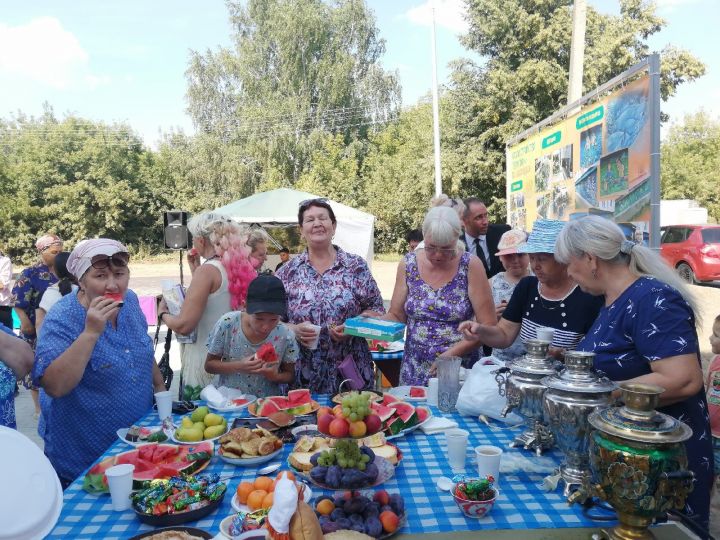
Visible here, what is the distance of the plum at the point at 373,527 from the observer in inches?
56.2

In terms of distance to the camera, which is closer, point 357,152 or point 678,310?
point 678,310

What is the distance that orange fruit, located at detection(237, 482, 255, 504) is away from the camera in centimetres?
164

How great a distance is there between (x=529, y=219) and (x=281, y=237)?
1132 centimetres

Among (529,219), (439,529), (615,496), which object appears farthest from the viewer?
(529,219)

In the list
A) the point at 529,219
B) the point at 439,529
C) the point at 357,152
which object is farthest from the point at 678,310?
the point at 357,152

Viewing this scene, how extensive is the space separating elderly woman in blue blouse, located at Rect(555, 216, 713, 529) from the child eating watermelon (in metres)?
1.54

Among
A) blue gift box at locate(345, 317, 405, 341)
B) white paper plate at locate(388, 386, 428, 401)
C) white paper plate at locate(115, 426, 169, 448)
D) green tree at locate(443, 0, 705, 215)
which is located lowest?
white paper plate at locate(388, 386, 428, 401)

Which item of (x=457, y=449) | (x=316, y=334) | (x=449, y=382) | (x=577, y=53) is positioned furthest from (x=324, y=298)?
(x=577, y=53)

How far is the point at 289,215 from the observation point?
1174cm

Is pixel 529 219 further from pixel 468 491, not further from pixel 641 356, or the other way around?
pixel 468 491

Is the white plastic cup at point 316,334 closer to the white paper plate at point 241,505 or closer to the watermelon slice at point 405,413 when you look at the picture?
Result: the watermelon slice at point 405,413

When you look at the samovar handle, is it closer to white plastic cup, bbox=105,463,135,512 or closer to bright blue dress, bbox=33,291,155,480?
white plastic cup, bbox=105,463,135,512

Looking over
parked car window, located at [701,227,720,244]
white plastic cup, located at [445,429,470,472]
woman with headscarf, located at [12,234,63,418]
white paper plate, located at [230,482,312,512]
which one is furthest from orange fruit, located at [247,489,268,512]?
parked car window, located at [701,227,720,244]

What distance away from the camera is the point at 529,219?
7516 millimetres
